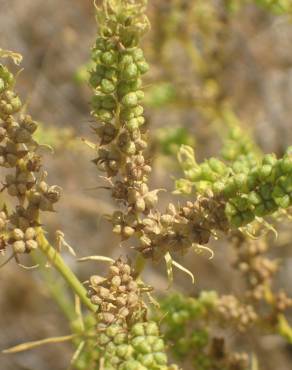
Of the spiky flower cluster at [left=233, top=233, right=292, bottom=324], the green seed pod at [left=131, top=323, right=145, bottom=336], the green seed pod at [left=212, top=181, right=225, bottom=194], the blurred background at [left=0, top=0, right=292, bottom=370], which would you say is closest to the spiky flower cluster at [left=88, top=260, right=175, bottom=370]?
the green seed pod at [left=131, top=323, right=145, bottom=336]

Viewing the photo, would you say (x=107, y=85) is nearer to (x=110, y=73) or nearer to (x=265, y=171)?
(x=110, y=73)

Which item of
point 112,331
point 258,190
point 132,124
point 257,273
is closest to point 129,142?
point 132,124

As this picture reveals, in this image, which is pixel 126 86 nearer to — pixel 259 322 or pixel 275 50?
pixel 259 322

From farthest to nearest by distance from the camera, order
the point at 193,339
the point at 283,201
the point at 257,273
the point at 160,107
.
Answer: the point at 160,107
the point at 257,273
the point at 193,339
the point at 283,201

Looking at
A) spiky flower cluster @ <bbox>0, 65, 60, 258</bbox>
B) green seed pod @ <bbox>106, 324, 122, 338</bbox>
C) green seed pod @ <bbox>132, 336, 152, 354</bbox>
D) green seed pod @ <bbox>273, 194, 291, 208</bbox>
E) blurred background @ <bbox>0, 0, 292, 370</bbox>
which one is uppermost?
blurred background @ <bbox>0, 0, 292, 370</bbox>

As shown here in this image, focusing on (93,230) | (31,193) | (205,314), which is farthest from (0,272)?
(31,193)

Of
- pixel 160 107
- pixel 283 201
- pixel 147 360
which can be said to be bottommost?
pixel 147 360

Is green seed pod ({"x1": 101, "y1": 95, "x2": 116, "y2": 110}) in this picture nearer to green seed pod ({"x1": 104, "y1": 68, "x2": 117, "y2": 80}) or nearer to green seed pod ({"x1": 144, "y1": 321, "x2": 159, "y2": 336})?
green seed pod ({"x1": 104, "y1": 68, "x2": 117, "y2": 80})
